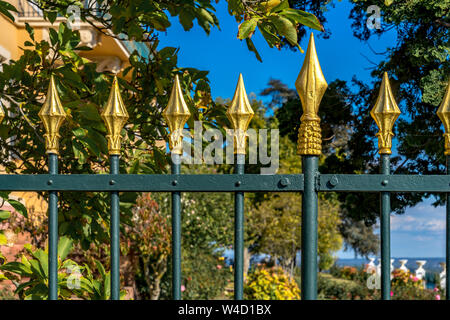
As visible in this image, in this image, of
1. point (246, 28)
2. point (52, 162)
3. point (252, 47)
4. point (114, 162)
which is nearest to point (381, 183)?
point (246, 28)

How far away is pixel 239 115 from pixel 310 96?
10.0 inches

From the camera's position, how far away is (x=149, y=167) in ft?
8.82

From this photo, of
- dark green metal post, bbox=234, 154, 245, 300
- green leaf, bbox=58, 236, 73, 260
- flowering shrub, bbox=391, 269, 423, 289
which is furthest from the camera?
flowering shrub, bbox=391, 269, 423, 289

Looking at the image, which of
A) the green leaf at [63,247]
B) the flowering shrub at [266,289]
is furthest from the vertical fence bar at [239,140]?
the flowering shrub at [266,289]

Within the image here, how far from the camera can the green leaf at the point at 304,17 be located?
60.1 inches

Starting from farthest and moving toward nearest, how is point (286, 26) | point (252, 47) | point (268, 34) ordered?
1. point (252, 47)
2. point (268, 34)
3. point (286, 26)

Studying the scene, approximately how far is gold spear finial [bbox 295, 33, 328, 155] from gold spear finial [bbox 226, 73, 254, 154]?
0.19 m

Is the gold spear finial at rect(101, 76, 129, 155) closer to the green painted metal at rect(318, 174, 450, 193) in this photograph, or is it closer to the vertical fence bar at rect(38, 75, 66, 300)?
the vertical fence bar at rect(38, 75, 66, 300)

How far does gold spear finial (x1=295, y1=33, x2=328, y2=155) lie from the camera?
1481mm

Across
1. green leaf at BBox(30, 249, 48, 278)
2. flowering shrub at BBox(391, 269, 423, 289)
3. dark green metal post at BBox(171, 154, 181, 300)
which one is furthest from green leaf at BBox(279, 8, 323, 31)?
flowering shrub at BBox(391, 269, 423, 289)

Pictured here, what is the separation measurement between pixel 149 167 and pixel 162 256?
6.31 metres

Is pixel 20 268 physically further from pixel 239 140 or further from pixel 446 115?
pixel 446 115

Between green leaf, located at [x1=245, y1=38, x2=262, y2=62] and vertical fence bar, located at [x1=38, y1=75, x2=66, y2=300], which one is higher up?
green leaf, located at [x1=245, y1=38, x2=262, y2=62]

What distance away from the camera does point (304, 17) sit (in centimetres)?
156
